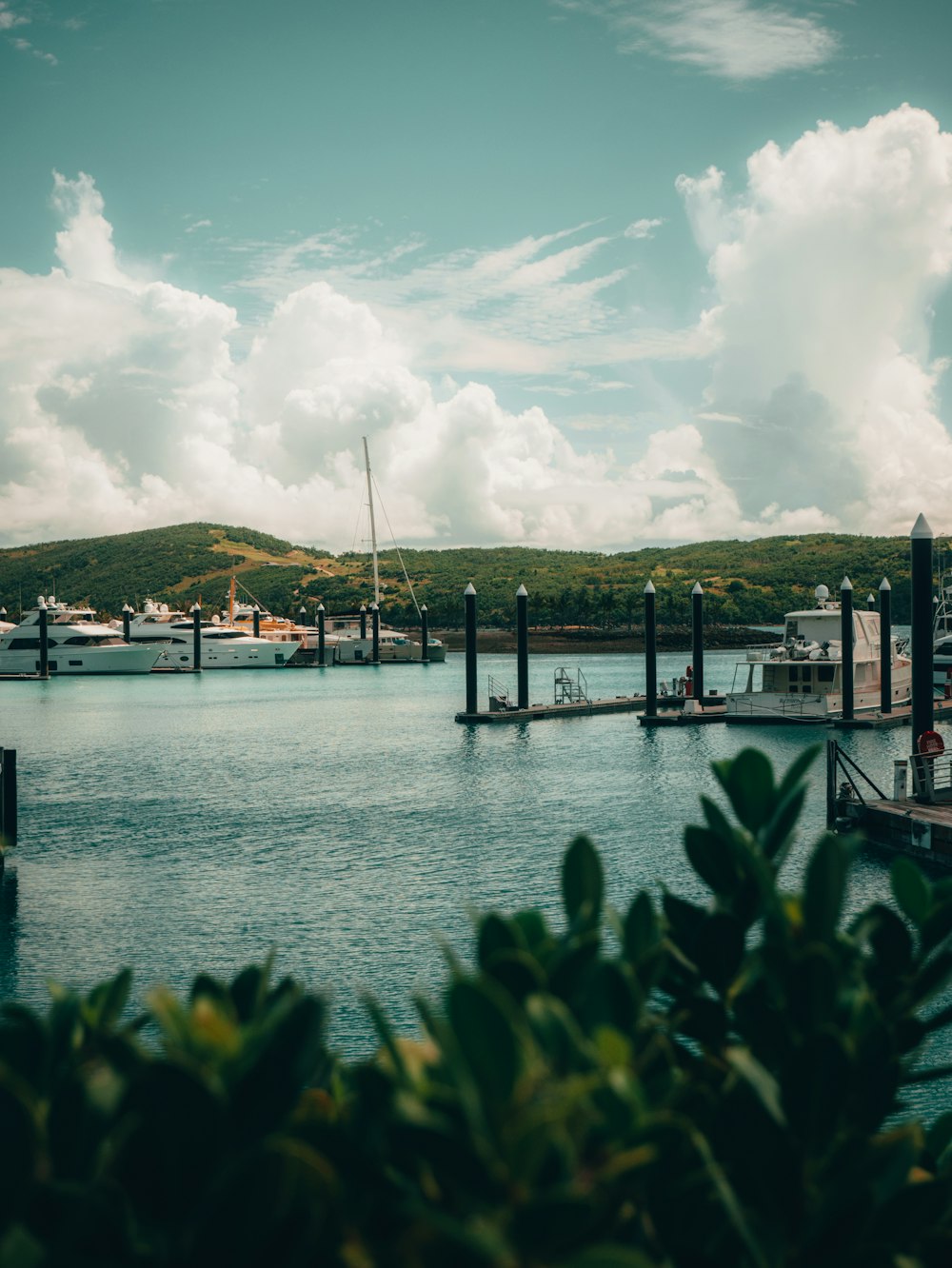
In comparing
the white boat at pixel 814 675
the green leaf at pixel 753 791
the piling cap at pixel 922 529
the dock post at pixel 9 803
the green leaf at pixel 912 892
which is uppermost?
the piling cap at pixel 922 529

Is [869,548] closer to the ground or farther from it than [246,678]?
farther from it

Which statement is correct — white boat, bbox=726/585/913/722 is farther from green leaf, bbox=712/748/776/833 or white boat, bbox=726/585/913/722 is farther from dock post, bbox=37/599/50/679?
dock post, bbox=37/599/50/679

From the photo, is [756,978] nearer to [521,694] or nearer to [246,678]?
[521,694]

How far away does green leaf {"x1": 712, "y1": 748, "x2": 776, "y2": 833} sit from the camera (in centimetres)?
300

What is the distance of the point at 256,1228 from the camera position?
1845mm

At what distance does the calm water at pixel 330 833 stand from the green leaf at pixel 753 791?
107 centimetres

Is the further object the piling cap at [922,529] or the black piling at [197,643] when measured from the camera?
the black piling at [197,643]

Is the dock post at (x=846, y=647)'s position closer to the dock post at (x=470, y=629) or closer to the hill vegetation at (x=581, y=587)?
the dock post at (x=470, y=629)

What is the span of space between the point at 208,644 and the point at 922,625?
3731 inches

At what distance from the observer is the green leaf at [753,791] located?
3.00m

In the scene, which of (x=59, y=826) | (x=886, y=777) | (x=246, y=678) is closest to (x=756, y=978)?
(x=59, y=826)

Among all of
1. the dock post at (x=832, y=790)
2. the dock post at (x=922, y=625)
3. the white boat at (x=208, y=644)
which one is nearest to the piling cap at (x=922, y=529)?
the dock post at (x=922, y=625)

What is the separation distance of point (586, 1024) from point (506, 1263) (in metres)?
0.60

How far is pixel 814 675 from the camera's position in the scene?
5119 cm
